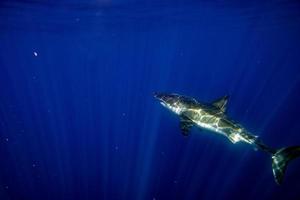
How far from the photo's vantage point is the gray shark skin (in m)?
8.03

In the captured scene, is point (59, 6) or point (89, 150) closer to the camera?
point (59, 6)

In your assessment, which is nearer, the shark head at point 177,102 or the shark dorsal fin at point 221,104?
the shark dorsal fin at point 221,104

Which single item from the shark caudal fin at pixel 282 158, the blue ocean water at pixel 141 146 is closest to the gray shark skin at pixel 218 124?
the shark caudal fin at pixel 282 158

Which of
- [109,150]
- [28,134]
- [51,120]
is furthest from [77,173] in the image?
[51,120]

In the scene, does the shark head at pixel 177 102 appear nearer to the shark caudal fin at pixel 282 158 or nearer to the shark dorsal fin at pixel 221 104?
the shark dorsal fin at pixel 221 104

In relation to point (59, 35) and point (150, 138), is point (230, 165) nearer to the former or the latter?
point (150, 138)

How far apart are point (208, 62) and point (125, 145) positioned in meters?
80.1

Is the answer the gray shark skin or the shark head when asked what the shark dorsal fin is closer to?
the gray shark skin

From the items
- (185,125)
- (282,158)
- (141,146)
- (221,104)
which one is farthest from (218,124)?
(141,146)

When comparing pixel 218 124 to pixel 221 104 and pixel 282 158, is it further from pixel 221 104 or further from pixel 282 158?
pixel 282 158

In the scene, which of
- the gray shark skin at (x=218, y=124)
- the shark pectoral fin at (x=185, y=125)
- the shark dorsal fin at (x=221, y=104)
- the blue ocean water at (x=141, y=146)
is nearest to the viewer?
the gray shark skin at (x=218, y=124)

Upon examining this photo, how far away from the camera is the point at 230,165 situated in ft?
65.9

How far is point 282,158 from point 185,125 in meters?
2.67

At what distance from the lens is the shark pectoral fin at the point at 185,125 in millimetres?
8944
